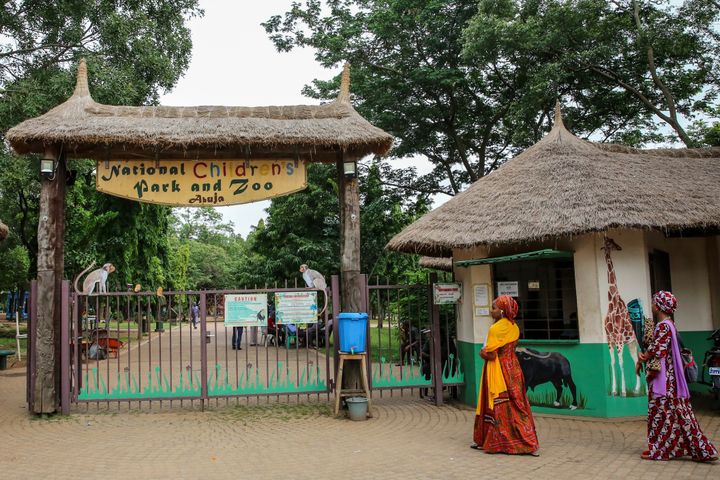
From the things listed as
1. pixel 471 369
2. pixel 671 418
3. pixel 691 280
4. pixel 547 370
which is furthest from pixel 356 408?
pixel 691 280

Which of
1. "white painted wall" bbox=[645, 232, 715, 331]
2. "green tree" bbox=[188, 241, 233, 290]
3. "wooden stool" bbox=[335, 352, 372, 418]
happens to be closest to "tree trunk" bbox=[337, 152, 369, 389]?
"wooden stool" bbox=[335, 352, 372, 418]

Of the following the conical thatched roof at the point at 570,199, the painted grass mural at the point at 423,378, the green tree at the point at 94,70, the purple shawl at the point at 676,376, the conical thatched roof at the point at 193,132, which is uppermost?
the green tree at the point at 94,70

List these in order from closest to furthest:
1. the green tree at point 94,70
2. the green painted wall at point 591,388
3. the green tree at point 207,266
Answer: the green painted wall at point 591,388
the green tree at point 94,70
the green tree at point 207,266

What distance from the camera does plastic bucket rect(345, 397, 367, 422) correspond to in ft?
25.9

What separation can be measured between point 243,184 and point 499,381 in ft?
15.8

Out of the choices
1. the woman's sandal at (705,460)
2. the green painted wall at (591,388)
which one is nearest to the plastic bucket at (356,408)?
the green painted wall at (591,388)

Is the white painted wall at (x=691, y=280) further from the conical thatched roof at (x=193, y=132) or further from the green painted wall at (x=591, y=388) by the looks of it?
the conical thatched roof at (x=193, y=132)

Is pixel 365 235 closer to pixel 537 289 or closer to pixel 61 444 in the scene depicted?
pixel 537 289

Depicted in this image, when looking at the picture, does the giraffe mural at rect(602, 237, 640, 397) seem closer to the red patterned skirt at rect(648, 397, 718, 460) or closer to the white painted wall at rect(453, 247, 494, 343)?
the white painted wall at rect(453, 247, 494, 343)

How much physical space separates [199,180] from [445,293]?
4.19m

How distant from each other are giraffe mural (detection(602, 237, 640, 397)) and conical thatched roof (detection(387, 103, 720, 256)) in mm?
639

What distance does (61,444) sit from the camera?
6734mm

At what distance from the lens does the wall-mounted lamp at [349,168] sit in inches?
342

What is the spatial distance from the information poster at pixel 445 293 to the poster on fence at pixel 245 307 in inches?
105
